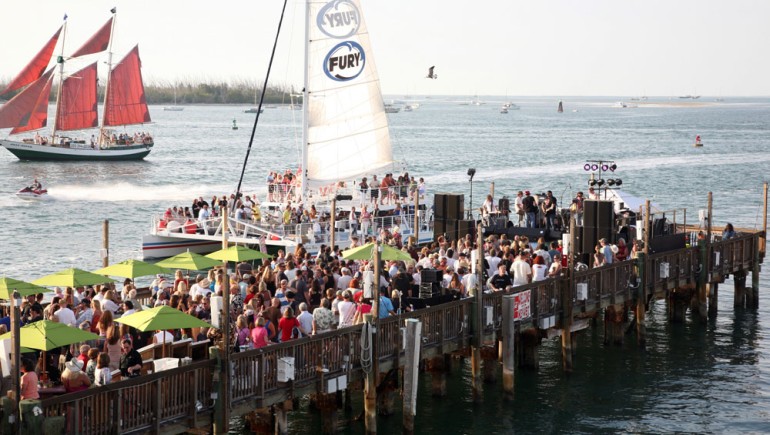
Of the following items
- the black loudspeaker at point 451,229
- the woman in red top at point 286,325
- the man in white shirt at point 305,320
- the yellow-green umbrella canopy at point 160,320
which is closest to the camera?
the yellow-green umbrella canopy at point 160,320

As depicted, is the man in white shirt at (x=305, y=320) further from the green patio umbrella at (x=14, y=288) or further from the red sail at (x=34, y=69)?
the red sail at (x=34, y=69)

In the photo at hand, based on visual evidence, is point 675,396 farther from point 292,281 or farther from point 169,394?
point 169,394

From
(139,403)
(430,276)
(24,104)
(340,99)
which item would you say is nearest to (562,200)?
(340,99)

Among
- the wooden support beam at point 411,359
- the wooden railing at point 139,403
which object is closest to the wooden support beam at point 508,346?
the wooden support beam at point 411,359

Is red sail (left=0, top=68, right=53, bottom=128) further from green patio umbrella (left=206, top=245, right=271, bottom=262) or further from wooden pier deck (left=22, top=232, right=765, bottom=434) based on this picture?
green patio umbrella (left=206, top=245, right=271, bottom=262)

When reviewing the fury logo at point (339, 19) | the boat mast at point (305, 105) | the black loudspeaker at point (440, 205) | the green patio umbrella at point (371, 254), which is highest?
the fury logo at point (339, 19)

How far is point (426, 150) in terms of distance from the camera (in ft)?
441

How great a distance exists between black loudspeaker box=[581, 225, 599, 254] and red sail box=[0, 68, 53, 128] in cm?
7566

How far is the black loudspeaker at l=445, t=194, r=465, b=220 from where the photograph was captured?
33969 millimetres

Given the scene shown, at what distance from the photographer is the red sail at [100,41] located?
4006 inches

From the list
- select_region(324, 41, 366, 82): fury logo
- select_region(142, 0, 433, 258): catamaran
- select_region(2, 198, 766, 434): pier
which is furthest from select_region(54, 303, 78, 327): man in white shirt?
select_region(324, 41, 366, 82): fury logo

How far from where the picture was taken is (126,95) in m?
104

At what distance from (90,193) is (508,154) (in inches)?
2213

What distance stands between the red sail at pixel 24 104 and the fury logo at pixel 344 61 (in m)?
63.4
